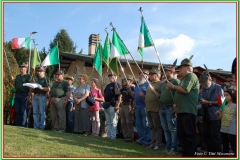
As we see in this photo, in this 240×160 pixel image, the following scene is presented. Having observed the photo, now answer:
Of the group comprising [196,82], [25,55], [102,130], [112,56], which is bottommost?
[102,130]

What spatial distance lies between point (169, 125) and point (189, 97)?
3.84 ft

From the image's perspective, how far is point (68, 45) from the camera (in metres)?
40.2

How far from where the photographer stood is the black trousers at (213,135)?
6.84m

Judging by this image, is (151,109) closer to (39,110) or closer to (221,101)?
(221,101)

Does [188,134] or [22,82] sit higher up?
[22,82]

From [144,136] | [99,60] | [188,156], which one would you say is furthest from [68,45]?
[188,156]

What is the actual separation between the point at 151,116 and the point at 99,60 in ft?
11.8

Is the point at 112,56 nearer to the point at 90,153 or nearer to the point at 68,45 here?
the point at 90,153

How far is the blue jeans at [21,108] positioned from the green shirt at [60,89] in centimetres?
103

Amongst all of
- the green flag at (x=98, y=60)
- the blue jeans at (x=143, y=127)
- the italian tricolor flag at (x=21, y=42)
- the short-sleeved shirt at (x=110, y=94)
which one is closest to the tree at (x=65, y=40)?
the italian tricolor flag at (x=21, y=42)

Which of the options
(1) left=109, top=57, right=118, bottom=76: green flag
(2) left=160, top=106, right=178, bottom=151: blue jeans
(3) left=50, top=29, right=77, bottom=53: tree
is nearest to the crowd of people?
(2) left=160, top=106, right=178, bottom=151: blue jeans

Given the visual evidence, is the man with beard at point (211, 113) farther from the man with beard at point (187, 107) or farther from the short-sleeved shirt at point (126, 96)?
the short-sleeved shirt at point (126, 96)

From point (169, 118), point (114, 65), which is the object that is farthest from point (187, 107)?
point (114, 65)

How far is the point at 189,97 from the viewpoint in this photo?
20.6 ft
